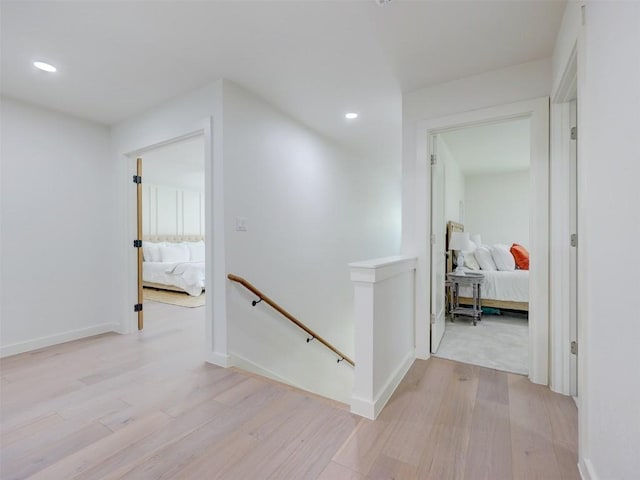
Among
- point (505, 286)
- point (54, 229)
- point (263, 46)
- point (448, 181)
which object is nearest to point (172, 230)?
point (54, 229)

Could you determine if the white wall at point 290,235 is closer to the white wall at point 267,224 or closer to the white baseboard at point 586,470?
the white wall at point 267,224

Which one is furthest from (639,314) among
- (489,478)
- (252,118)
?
(252,118)

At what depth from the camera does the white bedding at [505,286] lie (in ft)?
12.1

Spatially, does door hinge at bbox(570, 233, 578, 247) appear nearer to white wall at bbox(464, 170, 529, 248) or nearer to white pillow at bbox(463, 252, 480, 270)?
white pillow at bbox(463, 252, 480, 270)

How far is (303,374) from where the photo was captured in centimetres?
333

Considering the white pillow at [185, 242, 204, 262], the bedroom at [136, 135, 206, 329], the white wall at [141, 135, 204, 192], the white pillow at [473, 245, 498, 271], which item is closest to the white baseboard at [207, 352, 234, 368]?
the bedroom at [136, 135, 206, 329]

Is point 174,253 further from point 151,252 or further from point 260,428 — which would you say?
point 260,428

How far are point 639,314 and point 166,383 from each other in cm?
257

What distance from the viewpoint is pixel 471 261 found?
426cm

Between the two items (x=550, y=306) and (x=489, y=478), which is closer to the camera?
(x=489, y=478)

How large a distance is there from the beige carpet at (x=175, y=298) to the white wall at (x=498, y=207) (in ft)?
18.7

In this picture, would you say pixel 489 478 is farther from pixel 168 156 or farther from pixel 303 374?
pixel 168 156

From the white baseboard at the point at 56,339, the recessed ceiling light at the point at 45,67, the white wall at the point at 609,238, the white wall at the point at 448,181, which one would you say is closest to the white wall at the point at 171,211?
the white baseboard at the point at 56,339

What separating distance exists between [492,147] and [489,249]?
60.7 inches
